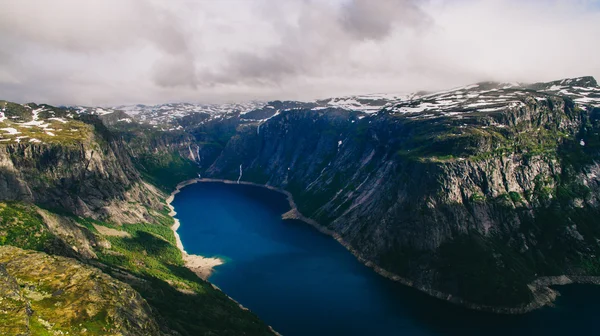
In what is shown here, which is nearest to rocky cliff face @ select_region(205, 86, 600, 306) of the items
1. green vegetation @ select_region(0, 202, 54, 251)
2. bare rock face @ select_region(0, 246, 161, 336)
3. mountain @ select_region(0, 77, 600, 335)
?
mountain @ select_region(0, 77, 600, 335)

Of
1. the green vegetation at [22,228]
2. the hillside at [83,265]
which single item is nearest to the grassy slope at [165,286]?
the green vegetation at [22,228]

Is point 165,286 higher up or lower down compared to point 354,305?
higher up

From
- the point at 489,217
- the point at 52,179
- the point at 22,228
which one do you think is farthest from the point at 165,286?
the point at 489,217

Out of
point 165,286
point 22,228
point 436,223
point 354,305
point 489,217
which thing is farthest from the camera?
point 489,217

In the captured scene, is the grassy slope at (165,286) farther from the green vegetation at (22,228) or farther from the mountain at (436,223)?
the mountain at (436,223)

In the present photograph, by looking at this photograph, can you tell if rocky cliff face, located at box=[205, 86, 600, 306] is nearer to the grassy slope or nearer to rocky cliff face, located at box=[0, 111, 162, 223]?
the grassy slope

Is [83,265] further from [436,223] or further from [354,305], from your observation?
[436,223]

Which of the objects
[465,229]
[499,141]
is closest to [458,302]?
[465,229]

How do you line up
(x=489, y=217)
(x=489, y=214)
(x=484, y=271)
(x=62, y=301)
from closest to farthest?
(x=62, y=301), (x=484, y=271), (x=489, y=217), (x=489, y=214)

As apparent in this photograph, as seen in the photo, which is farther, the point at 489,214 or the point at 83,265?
the point at 489,214
